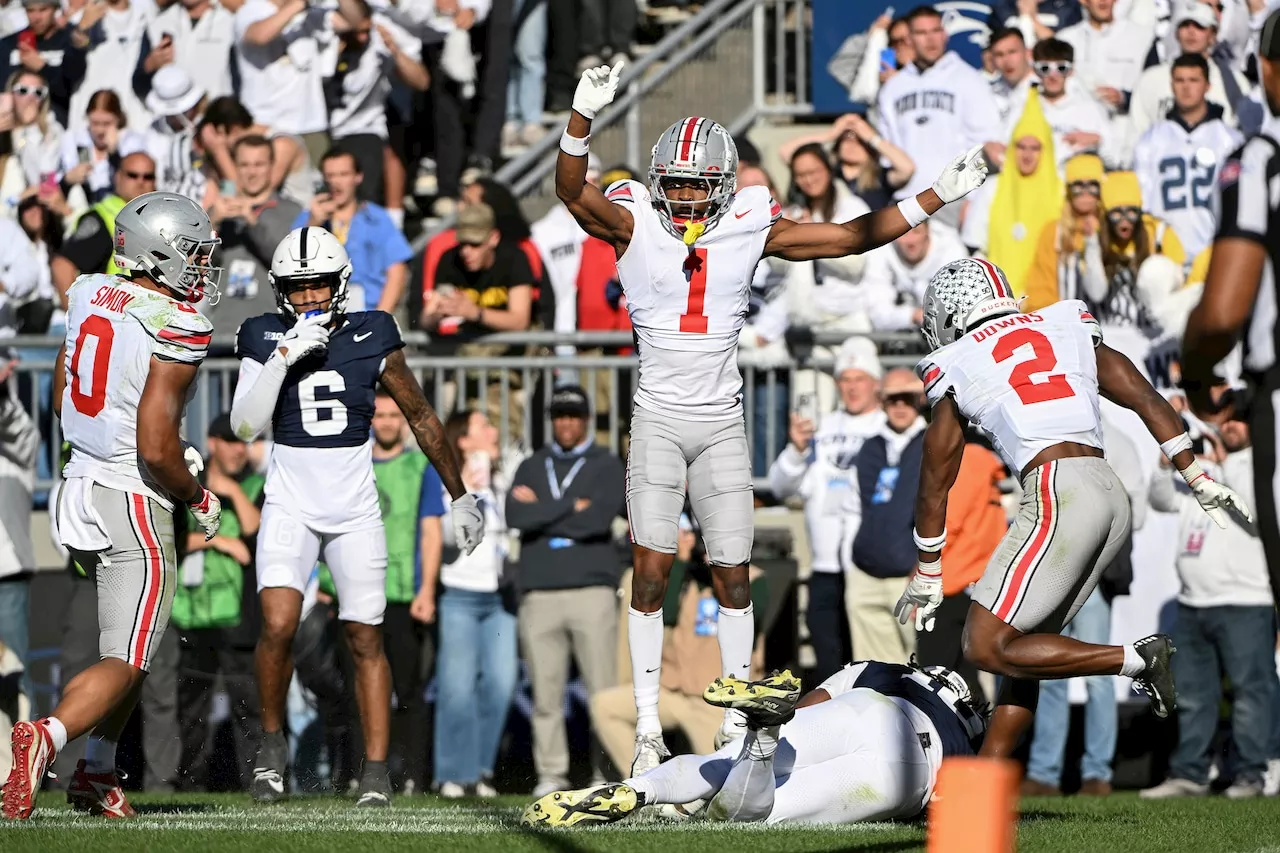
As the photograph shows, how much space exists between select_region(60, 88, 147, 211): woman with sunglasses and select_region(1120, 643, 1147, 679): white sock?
9.08 m

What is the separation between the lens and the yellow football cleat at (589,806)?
22.9 ft

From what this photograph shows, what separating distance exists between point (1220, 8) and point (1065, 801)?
587cm

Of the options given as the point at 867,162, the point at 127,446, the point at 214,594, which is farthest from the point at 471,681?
the point at 867,162

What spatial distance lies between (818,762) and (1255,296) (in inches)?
128

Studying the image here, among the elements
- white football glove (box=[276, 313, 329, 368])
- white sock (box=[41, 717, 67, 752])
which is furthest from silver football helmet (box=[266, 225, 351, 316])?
white sock (box=[41, 717, 67, 752])

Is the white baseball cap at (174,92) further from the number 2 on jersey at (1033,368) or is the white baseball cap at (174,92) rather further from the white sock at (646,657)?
the number 2 on jersey at (1033,368)

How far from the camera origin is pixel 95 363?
7684 millimetres

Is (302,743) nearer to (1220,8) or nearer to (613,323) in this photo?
(613,323)

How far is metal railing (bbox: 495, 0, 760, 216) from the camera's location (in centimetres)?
1459

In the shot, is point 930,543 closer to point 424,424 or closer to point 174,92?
point 424,424

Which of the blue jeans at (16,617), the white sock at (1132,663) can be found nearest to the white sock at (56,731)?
the white sock at (1132,663)

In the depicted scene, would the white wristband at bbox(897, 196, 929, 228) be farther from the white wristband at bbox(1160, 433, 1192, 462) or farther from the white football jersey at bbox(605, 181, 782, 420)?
the white wristband at bbox(1160, 433, 1192, 462)

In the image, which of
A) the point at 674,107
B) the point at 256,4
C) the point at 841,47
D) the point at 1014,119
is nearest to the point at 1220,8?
the point at 1014,119

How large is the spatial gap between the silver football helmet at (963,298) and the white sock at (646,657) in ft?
5.69
